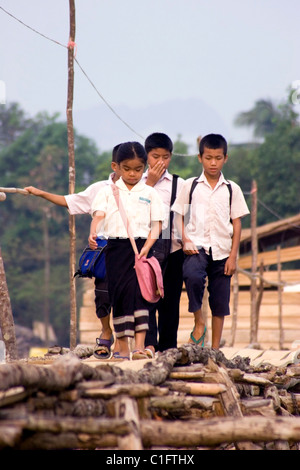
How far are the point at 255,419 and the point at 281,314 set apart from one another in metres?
15.6

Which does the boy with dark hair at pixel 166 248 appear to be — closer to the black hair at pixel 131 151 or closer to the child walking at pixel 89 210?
the child walking at pixel 89 210

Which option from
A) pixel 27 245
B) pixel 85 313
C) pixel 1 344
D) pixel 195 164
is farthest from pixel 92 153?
pixel 1 344

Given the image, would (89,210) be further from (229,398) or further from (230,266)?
(229,398)

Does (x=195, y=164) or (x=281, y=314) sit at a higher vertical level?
(x=195, y=164)

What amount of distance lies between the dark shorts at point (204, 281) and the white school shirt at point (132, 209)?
535mm

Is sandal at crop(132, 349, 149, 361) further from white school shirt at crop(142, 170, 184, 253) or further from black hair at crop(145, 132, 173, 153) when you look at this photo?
black hair at crop(145, 132, 173, 153)

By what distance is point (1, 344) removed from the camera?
28.7 feet

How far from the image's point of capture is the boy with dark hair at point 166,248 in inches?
281

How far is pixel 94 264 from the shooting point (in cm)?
705

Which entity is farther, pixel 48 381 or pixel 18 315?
pixel 18 315

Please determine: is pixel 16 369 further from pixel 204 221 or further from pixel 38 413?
pixel 204 221

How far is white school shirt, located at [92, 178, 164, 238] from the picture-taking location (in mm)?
6641

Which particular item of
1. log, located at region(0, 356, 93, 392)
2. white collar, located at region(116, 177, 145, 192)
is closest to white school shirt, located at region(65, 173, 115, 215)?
white collar, located at region(116, 177, 145, 192)

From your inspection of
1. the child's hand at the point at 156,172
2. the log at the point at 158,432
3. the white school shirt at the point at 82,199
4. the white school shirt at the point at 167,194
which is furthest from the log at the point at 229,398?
the white school shirt at the point at 82,199
